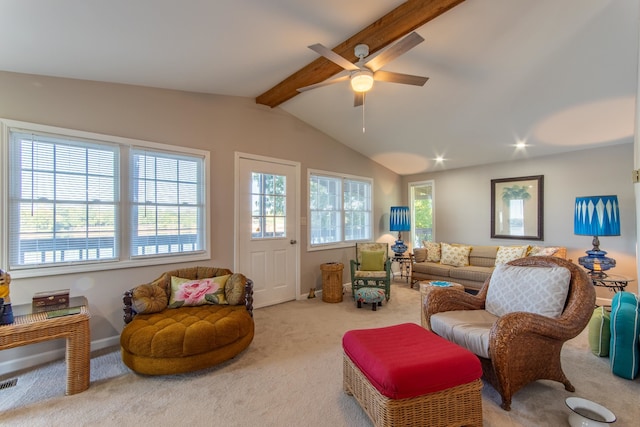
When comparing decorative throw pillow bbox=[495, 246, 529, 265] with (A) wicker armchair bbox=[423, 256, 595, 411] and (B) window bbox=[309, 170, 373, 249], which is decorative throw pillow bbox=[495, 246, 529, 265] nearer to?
(B) window bbox=[309, 170, 373, 249]

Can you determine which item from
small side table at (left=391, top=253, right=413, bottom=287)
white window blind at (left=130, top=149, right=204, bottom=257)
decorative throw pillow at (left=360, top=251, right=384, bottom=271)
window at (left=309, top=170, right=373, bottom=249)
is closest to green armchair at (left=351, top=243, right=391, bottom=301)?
decorative throw pillow at (left=360, top=251, right=384, bottom=271)

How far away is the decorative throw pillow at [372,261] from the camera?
461 cm

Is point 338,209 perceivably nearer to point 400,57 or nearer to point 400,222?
point 400,222

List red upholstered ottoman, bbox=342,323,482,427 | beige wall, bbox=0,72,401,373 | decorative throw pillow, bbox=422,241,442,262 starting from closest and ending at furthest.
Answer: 1. red upholstered ottoman, bbox=342,323,482,427
2. beige wall, bbox=0,72,401,373
3. decorative throw pillow, bbox=422,241,442,262

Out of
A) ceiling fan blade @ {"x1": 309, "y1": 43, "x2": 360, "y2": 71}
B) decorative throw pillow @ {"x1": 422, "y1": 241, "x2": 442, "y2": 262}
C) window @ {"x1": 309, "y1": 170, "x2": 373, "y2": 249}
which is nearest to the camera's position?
ceiling fan blade @ {"x1": 309, "y1": 43, "x2": 360, "y2": 71}

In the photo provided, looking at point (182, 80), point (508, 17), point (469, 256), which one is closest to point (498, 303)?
point (508, 17)

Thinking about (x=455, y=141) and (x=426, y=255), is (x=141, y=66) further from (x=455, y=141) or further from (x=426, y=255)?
(x=426, y=255)

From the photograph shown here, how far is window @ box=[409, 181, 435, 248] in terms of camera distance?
19.2ft

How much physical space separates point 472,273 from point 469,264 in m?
0.44

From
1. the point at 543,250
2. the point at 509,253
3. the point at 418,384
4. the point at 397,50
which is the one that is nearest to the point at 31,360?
the point at 418,384

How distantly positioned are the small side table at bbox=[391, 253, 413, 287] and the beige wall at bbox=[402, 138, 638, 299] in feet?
2.62

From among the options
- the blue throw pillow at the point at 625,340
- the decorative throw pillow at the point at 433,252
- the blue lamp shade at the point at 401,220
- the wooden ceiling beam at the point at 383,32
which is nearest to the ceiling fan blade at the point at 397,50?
the wooden ceiling beam at the point at 383,32

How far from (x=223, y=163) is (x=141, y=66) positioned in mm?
1334

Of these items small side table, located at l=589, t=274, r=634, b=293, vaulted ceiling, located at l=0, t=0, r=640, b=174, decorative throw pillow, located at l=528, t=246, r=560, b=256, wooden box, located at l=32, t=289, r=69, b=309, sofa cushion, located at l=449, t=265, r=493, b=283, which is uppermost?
vaulted ceiling, located at l=0, t=0, r=640, b=174
